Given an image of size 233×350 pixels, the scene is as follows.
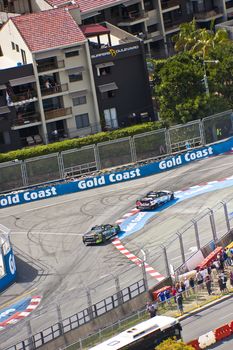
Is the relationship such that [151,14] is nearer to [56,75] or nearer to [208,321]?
[56,75]

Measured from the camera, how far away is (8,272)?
81312 millimetres

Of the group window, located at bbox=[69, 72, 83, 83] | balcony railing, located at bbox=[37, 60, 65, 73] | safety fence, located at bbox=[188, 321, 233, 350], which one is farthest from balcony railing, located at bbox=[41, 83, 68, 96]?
safety fence, located at bbox=[188, 321, 233, 350]

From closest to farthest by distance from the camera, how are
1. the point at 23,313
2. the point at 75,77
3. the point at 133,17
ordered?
the point at 23,313 → the point at 75,77 → the point at 133,17

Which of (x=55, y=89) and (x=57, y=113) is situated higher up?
(x=55, y=89)

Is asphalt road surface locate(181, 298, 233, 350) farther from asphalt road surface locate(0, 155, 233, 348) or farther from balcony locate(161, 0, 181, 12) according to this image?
balcony locate(161, 0, 181, 12)

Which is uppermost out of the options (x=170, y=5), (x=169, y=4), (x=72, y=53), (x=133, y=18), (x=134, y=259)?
(x=169, y=4)

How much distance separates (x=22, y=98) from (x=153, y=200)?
2194cm

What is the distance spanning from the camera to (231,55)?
111250 mm

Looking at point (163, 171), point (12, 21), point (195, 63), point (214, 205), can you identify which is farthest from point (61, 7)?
point (214, 205)

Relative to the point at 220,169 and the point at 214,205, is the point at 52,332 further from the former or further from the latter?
the point at 220,169

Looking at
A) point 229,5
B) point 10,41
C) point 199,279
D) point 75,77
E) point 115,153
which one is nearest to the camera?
point 199,279

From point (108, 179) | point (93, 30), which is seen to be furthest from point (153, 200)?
point (93, 30)

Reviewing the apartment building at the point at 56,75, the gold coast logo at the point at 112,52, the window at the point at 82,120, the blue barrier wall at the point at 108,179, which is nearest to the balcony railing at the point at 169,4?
the apartment building at the point at 56,75

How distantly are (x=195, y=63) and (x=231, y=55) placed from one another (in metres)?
4.90
